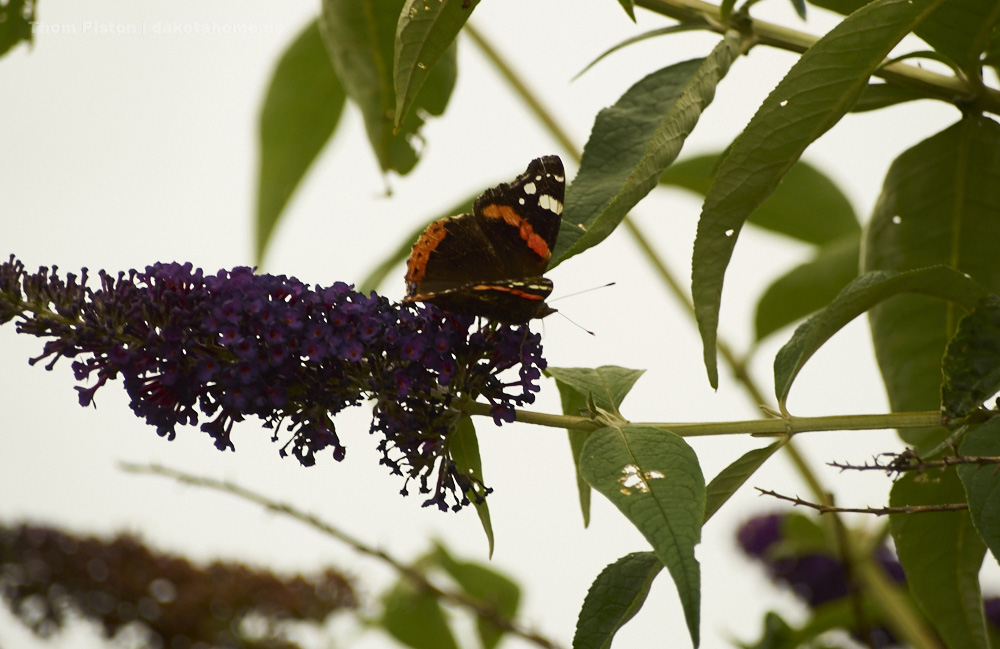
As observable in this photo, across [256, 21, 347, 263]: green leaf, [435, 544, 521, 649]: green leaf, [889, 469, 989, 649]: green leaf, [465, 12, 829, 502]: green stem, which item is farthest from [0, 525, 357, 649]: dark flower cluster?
[889, 469, 989, 649]: green leaf

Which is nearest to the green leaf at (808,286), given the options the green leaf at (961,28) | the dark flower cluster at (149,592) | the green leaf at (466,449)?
the green leaf at (961,28)

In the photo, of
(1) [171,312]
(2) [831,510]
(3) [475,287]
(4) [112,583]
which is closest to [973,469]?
(2) [831,510]

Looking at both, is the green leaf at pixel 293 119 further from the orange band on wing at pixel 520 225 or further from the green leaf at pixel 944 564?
the green leaf at pixel 944 564

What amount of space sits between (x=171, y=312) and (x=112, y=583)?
93 cm

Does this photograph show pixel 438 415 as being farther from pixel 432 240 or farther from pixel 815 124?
pixel 815 124

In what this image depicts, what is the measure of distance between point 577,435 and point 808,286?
0.53 metres

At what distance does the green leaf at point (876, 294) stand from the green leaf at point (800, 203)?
0.52 m

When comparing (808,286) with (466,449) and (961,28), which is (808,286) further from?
(466,449)

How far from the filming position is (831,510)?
2.01ft

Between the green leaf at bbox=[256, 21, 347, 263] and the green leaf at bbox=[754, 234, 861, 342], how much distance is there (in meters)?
0.69

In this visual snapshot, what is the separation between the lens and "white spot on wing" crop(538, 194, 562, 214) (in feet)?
2.62

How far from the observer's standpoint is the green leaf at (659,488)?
51 centimetres

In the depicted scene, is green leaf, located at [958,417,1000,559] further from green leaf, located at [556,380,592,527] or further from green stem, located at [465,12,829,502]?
green stem, located at [465,12,829,502]

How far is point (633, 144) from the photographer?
79 cm
